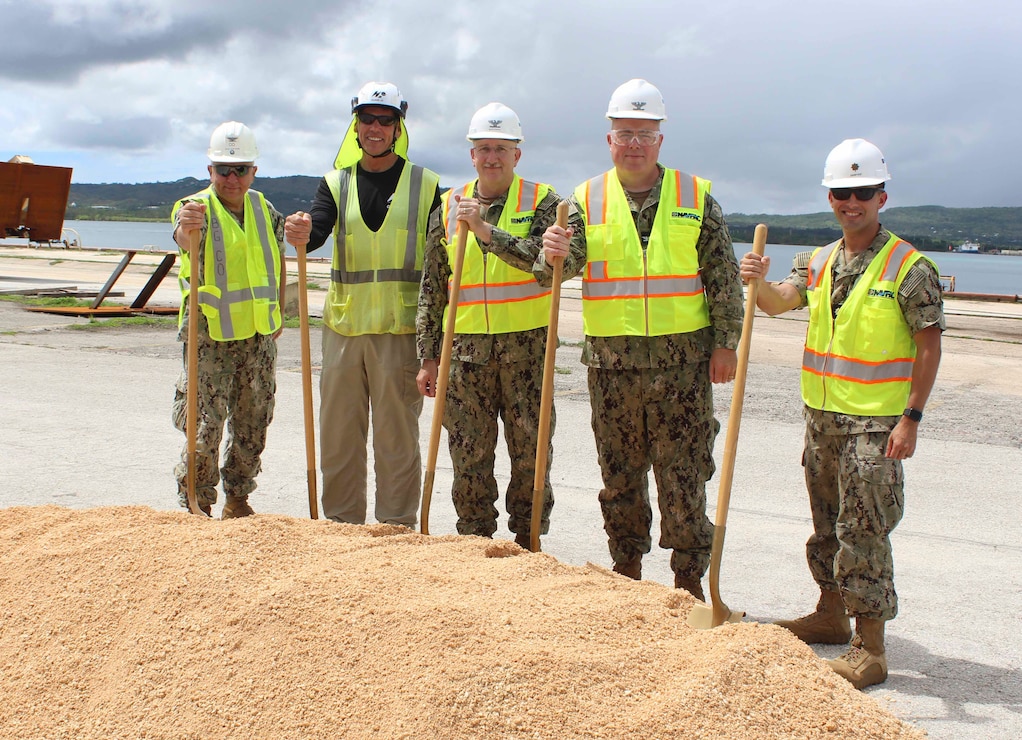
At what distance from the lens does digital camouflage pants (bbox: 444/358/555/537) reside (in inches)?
199

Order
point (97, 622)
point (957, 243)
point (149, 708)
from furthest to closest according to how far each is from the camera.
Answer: point (957, 243), point (97, 622), point (149, 708)

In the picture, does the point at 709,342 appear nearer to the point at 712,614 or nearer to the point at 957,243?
the point at 712,614

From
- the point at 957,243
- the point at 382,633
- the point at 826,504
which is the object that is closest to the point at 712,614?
the point at 826,504

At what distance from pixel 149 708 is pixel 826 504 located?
278 cm

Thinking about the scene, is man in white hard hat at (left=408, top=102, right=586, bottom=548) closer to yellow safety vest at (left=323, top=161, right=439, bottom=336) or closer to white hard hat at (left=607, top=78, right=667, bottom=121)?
yellow safety vest at (left=323, top=161, right=439, bottom=336)

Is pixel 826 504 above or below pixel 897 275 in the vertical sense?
below

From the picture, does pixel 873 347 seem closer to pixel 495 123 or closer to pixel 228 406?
pixel 495 123

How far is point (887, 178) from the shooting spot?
13.9 ft

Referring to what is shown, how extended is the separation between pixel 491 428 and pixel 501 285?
704 millimetres

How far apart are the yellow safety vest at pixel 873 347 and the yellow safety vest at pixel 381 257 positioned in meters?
2.16

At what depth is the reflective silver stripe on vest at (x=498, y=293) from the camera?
504 cm

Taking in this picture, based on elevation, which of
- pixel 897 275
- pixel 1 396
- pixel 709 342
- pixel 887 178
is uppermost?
pixel 887 178

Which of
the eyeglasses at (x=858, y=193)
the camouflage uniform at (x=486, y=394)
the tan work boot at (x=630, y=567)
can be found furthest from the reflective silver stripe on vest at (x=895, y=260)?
the tan work boot at (x=630, y=567)

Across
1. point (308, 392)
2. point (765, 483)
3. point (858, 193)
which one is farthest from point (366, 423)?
point (765, 483)
